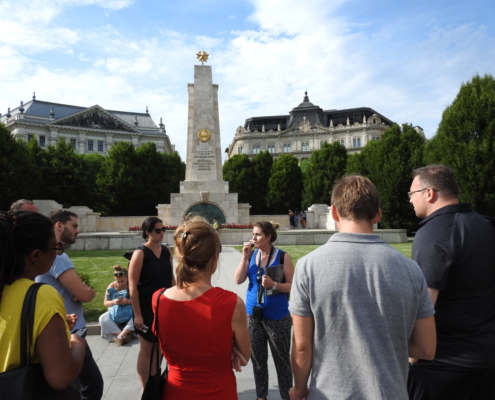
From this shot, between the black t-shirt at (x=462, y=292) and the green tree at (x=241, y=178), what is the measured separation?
3960cm

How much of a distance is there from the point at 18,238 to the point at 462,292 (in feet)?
8.67

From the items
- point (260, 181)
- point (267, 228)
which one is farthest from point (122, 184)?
point (267, 228)

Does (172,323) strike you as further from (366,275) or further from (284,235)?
(284,235)

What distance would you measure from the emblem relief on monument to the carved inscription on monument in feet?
2.10

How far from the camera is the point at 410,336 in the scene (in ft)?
6.33

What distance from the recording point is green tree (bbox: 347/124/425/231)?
25.1 metres

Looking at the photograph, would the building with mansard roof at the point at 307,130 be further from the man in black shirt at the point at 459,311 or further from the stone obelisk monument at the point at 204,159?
the man in black shirt at the point at 459,311

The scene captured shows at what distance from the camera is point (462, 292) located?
2.24 metres

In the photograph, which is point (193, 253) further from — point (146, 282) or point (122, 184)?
point (122, 184)

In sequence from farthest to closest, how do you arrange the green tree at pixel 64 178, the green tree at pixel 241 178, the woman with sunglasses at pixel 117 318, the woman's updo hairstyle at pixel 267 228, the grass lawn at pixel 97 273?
the green tree at pixel 241 178
the green tree at pixel 64 178
the grass lawn at pixel 97 273
the woman with sunglasses at pixel 117 318
the woman's updo hairstyle at pixel 267 228

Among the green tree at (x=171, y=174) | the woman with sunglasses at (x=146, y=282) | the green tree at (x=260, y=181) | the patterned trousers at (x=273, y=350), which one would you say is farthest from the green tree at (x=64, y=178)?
the patterned trousers at (x=273, y=350)

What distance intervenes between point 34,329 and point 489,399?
275 centimetres

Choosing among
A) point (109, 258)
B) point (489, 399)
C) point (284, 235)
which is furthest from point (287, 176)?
point (489, 399)

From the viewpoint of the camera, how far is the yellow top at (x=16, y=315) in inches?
63.5
